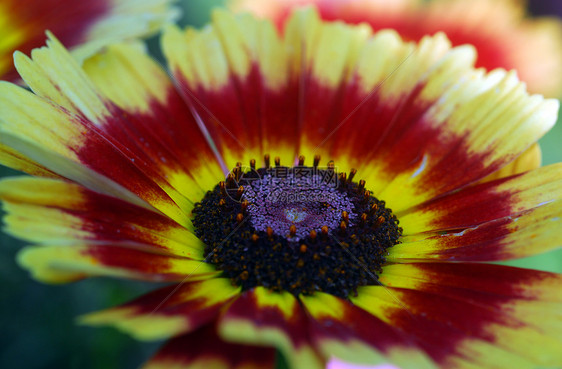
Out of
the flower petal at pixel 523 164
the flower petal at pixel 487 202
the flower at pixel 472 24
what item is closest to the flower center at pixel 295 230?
the flower petal at pixel 487 202

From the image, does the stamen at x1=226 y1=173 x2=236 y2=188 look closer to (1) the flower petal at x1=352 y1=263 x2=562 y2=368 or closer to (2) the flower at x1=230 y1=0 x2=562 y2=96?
(1) the flower petal at x1=352 y1=263 x2=562 y2=368

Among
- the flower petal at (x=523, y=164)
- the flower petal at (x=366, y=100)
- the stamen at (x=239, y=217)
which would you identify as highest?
the flower petal at (x=366, y=100)

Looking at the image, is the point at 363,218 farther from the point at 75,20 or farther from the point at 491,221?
the point at 75,20

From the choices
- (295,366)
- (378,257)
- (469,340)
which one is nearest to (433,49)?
(378,257)

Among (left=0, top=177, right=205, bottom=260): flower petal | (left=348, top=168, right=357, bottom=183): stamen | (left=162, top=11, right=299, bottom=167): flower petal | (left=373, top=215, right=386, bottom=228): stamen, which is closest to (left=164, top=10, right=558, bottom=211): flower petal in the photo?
(left=162, top=11, right=299, bottom=167): flower petal

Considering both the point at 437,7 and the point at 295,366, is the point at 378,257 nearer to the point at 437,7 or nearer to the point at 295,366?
the point at 295,366

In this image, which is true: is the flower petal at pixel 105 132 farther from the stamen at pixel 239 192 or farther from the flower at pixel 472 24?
the flower at pixel 472 24
